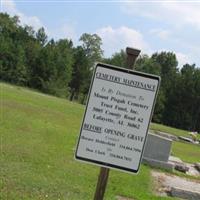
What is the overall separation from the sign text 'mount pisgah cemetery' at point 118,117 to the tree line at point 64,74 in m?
80.1

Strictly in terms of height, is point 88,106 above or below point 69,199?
above

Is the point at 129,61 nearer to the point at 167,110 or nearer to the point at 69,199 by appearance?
the point at 69,199

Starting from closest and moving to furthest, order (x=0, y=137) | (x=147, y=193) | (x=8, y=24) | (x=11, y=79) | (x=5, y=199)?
(x=5, y=199) → (x=147, y=193) → (x=0, y=137) → (x=11, y=79) → (x=8, y=24)

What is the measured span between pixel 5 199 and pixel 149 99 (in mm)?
4490

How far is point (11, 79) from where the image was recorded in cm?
8619

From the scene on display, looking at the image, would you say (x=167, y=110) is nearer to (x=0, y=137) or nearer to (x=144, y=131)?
(x=0, y=137)

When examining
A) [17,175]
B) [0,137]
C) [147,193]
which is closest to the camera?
[17,175]

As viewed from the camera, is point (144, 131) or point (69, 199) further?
point (69, 199)

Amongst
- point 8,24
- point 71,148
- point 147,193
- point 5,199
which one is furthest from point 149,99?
point 8,24

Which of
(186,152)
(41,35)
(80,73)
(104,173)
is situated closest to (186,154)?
(186,152)

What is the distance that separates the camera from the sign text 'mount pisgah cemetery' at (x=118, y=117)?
5.18m

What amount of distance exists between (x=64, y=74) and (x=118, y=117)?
86630 millimetres

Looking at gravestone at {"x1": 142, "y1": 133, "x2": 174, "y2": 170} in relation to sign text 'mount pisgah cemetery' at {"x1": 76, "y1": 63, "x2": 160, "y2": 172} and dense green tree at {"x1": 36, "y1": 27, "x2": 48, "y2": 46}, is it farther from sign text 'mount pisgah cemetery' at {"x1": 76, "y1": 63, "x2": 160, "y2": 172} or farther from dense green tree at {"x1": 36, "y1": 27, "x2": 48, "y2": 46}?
dense green tree at {"x1": 36, "y1": 27, "x2": 48, "y2": 46}

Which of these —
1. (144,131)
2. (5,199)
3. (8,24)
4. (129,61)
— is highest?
(8,24)
